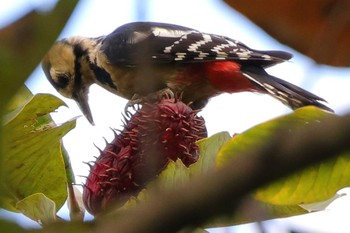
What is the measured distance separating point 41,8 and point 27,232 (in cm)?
22

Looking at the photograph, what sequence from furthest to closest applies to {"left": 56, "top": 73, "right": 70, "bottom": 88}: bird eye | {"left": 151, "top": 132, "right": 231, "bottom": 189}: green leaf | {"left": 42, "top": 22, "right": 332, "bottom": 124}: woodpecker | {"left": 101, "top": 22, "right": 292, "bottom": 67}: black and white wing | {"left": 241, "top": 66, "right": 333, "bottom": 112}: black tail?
{"left": 56, "top": 73, "right": 70, "bottom": 88}: bird eye < {"left": 101, "top": 22, "right": 292, "bottom": 67}: black and white wing < {"left": 42, "top": 22, "right": 332, "bottom": 124}: woodpecker < {"left": 241, "top": 66, "right": 333, "bottom": 112}: black tail < {"left": 151, "top": 132, "right": 231, "bottom": 189}: green leaf

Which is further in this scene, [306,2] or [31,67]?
[306,2]

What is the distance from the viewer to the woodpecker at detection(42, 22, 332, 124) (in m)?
3.58

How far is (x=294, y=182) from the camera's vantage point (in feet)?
4.46

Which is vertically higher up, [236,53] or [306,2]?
[306,2]

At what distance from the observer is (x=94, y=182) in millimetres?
1779

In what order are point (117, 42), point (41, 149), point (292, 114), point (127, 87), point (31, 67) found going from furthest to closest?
point (117, 42) < point (127, 87) < point (41, 149) < point (292, 114) < point (31, 67)

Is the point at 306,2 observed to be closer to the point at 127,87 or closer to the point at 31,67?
the point at 31,67

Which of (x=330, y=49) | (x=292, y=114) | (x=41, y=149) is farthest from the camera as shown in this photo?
(x=41, y=149)

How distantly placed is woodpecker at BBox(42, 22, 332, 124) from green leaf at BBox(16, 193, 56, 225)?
1.87 metres

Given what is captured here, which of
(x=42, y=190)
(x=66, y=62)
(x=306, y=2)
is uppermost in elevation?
(x=306, y=2)

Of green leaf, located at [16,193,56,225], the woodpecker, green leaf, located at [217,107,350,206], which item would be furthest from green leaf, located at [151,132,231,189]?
the woodpecker

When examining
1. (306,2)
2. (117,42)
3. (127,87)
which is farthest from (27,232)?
(117,42)

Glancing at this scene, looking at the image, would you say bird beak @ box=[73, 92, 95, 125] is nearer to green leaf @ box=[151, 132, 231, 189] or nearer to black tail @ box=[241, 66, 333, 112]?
black tail @ box=[241, 66, 333, 112]
